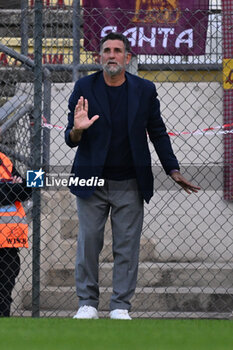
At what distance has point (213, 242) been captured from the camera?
352 inches

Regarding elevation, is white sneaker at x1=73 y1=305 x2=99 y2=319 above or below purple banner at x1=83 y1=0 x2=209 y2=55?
below

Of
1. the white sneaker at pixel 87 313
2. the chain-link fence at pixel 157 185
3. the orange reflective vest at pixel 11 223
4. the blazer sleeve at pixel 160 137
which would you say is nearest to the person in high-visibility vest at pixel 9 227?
the orange reflective vest at pixel 11 223

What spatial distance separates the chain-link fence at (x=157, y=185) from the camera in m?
8.13

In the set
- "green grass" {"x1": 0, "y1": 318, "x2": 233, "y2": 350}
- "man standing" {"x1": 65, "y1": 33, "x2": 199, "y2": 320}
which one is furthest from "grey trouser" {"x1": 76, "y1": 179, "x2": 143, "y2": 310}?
"green grass" {"x1": 0, "y1": 318, "x2": 233, "y2": 350}

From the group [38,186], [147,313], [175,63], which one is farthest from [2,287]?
[175,63]

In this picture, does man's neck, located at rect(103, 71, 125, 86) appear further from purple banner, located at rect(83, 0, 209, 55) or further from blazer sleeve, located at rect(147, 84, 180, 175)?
purple banner, located at rect(83, 0, 209, 55)

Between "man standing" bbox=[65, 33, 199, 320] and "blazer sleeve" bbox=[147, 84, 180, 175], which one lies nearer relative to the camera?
"man standing" bbox=[65, 33, 199, 320]

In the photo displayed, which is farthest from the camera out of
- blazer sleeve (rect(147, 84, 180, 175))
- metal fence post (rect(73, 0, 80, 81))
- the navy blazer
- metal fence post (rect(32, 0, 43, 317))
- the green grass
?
metal fence post (rect(73, 0, 80, 81))

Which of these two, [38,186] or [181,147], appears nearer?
[38,186]

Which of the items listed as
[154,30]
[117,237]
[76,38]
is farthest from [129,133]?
[154,30]

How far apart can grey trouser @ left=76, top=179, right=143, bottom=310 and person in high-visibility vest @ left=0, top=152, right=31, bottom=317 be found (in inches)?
38.0

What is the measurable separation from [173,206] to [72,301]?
157cm

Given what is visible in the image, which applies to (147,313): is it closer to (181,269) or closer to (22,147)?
(181,269)

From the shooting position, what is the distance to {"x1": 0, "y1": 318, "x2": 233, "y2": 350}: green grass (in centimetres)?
470
